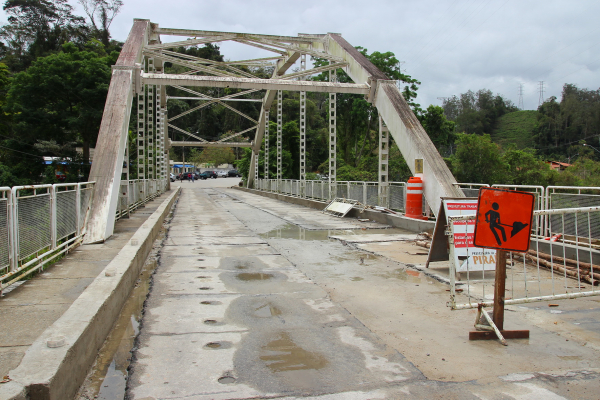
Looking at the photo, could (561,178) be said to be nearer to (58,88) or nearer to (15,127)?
(58,88)

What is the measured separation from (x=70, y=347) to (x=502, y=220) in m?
3.84

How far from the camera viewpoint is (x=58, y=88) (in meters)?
38.0

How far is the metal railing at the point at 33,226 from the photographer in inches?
213

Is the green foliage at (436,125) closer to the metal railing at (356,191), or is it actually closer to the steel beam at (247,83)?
the metal railing at (356,191)

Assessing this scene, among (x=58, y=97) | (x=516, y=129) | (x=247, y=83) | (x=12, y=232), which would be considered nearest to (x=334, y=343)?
(x=12, y=232)

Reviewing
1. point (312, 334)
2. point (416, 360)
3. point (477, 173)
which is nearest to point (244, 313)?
point (312, 334)

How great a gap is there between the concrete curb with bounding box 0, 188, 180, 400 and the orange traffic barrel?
9730 millimetres

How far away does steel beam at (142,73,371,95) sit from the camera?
17.4 m

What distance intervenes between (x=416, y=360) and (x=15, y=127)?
4228 centimetres

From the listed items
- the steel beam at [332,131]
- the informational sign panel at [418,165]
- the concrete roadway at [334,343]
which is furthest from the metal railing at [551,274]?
the steel beam at [332,131]

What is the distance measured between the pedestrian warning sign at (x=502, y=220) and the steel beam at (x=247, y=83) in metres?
13.8

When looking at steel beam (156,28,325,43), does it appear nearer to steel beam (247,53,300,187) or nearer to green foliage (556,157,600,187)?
steel beam (247,53,300,187)

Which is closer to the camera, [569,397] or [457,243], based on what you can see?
[569,397]

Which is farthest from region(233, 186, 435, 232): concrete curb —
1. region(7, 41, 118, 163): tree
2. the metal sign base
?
region(7, 41, 118, 163): tree
